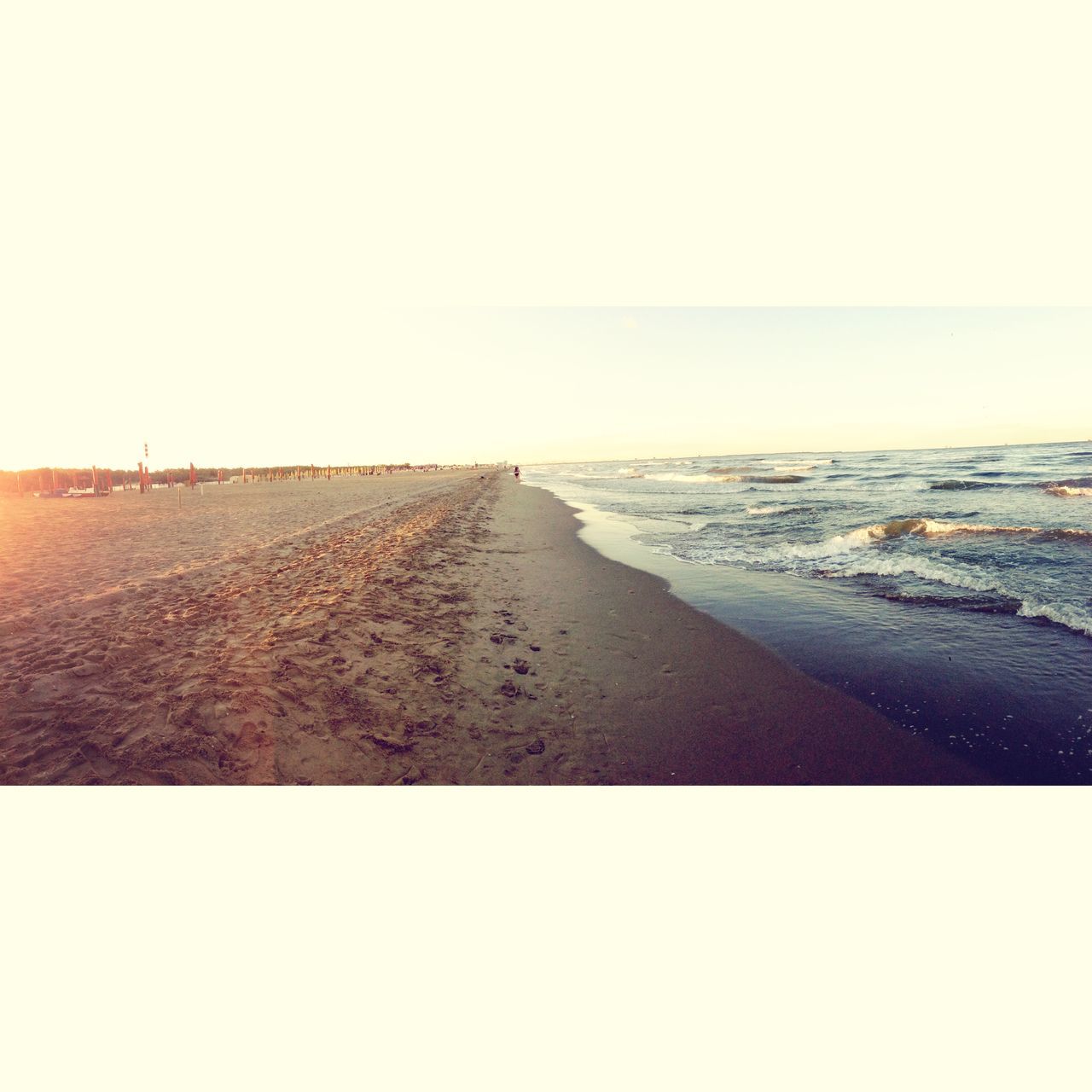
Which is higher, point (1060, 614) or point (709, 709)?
point (1060, 614)

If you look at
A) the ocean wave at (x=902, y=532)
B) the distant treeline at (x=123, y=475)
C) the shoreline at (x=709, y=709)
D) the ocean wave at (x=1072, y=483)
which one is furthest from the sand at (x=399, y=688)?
the distant treeline at (x=123, y=475)

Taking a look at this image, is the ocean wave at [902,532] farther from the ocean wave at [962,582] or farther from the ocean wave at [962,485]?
the ocean wave at [962,485]

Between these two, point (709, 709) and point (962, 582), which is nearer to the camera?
point (709, 709)

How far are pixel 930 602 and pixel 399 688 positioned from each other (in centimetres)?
966

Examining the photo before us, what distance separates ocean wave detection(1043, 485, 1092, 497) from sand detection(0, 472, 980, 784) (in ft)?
89.3

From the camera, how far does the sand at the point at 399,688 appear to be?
4473 millimetres

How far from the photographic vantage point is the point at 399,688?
5.93 meters

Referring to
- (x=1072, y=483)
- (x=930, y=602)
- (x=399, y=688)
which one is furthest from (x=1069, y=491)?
(x=399, y=688)

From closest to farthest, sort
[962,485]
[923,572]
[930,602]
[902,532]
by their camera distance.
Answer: [930,602] → [923,572] → [902,532] → [962,485]

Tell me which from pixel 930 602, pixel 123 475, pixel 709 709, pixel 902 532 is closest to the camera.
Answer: pixel 709 709

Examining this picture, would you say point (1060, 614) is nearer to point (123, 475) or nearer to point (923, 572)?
point (923, 572)

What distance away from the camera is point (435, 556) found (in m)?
13.7

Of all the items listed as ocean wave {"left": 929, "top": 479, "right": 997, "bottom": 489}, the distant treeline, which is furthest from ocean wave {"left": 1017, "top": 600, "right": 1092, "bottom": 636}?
the distant treeline

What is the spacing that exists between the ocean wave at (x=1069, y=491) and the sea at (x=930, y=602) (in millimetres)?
757
